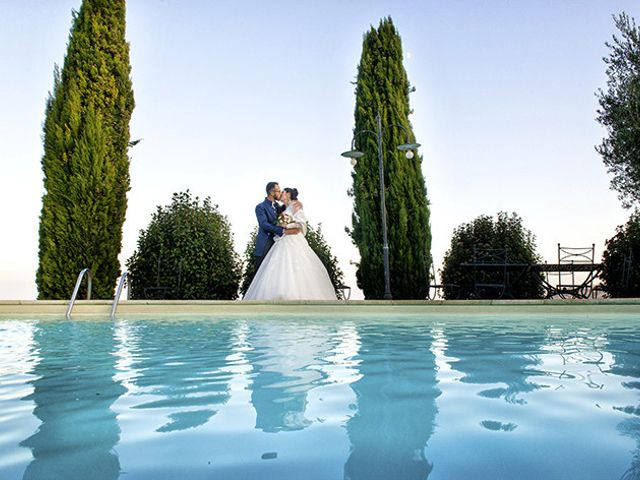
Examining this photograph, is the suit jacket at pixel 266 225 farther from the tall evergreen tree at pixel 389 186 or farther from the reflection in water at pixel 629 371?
the reflection in water at pixel 629 371

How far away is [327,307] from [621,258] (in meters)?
9.15

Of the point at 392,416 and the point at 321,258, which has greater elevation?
the point at 321,258

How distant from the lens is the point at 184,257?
13.8 metres

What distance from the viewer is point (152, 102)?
14344 millimetres

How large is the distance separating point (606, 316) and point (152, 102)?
11.7 m

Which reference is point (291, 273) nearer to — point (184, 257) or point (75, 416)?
point (184, 257)

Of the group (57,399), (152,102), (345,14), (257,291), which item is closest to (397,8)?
(345,14)

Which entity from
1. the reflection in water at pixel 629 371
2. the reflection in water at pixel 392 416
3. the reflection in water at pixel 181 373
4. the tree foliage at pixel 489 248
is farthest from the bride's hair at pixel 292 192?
the reflection in water at pixel 392 416

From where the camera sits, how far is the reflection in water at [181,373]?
2.38m

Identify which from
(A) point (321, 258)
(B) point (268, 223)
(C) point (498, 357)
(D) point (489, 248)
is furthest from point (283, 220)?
Answer: (C) point (498, 357)

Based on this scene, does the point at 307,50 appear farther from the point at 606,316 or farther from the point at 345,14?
the point at 606,316

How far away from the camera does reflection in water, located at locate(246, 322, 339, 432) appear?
222 cm

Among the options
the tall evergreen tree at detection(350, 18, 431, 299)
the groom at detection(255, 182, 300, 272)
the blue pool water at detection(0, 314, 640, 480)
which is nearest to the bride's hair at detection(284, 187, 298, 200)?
the groom at detection(255, 182, 300, 272)

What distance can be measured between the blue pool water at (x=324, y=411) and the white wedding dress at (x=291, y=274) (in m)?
5.40
